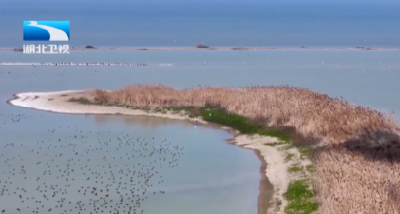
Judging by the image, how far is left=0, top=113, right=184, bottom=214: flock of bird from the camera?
22484 millimetres

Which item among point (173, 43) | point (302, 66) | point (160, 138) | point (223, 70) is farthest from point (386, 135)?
point (173, 43)

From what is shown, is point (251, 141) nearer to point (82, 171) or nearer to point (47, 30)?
point (82, 171)

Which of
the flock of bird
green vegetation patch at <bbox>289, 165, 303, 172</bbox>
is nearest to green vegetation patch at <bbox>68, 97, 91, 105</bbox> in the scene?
the flock of bird

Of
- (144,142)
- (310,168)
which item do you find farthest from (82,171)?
(310,168)

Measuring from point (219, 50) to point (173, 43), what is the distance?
38.7 ft

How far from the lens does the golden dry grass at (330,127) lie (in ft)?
65.4

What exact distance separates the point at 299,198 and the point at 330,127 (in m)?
8.33

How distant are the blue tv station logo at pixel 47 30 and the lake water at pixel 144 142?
314 cm

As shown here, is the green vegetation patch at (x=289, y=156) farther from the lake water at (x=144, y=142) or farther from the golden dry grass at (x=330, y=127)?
the golden dry grass at (x=330, y=127)


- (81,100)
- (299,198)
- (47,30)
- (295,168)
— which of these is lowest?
(299,198)

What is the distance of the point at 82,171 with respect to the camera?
88.9ft

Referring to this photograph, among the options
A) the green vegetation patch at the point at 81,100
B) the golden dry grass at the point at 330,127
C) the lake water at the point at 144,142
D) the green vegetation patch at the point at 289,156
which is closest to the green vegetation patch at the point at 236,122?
the golden dry grass at the point at 330,127

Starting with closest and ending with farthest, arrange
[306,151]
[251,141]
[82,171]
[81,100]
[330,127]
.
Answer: [82,171]
[306,151]
[330,127]
[251,141]
[81,100]

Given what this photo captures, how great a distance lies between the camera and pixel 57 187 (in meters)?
24.5
